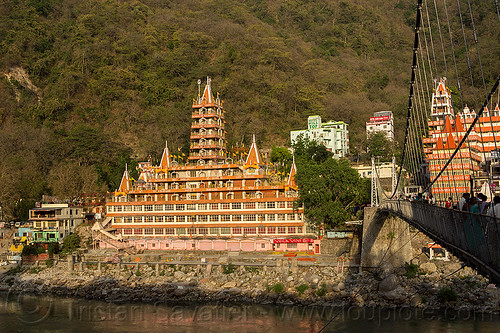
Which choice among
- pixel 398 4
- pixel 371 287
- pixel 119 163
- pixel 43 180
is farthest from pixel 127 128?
pixel 398 4

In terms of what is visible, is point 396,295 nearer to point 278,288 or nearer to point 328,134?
point 278,288

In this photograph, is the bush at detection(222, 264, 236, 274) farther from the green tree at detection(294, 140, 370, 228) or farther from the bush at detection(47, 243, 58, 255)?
the bush at detection(47, 243, 58, 255)

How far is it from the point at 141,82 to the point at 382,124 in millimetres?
29136

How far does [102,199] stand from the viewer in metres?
48.4

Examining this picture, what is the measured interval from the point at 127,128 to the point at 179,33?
20.7 metres

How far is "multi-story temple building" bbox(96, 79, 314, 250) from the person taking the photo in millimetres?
37781

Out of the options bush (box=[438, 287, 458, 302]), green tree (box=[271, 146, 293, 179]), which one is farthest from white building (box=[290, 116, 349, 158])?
bush (box=[438, 287, 458, 302])

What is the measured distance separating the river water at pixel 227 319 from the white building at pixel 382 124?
117 feet

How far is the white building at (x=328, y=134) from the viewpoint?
190 feet

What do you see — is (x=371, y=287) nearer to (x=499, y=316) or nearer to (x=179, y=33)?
(x=499, y=316)

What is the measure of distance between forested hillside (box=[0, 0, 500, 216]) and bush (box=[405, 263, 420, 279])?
2746 centimetres

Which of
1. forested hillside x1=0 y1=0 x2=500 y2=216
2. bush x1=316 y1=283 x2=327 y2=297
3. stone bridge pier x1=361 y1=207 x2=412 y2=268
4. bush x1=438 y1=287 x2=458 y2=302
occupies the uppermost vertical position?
forested hillside x1=0 y1=0 x2=500 y2=216

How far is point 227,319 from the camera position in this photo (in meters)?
25.3

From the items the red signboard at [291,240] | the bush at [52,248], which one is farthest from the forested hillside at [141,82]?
the red signboard at [291,240]
